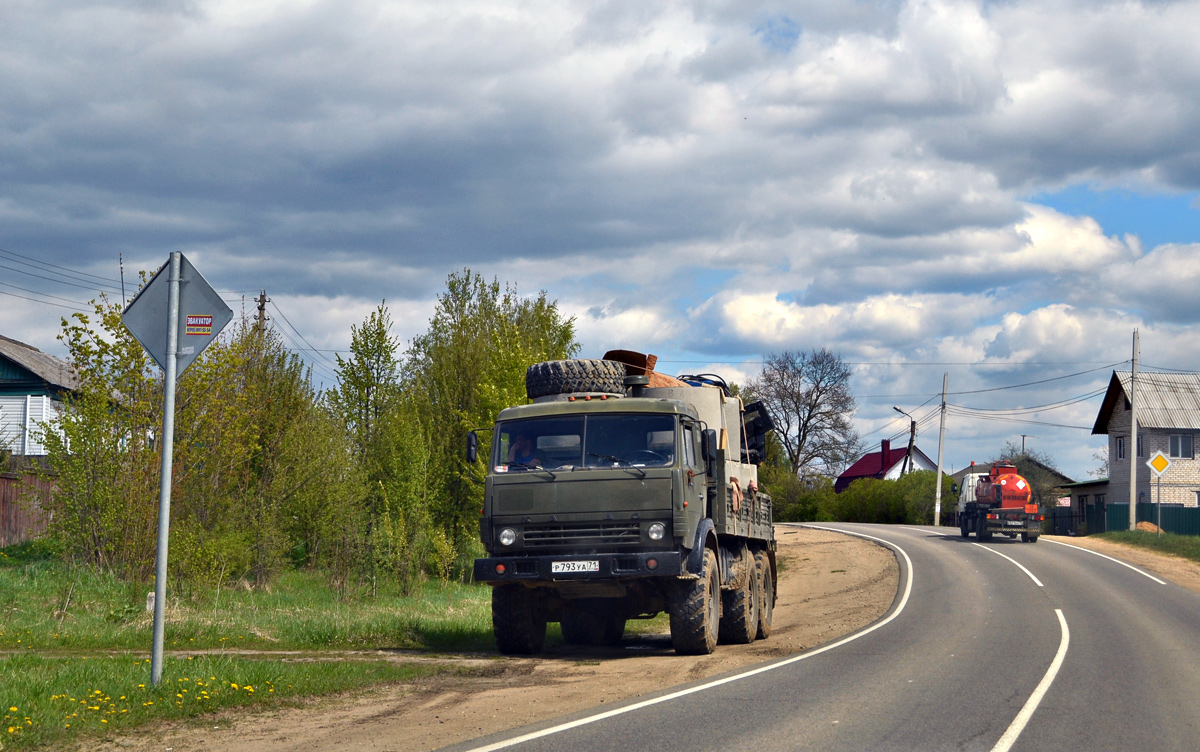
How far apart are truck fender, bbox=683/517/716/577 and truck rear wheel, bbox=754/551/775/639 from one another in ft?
11.9

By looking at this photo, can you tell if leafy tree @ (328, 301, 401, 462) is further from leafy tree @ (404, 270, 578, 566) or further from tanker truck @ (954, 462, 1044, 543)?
tanker truck @ (954, 462, 1044, 543)

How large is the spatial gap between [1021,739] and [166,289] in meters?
7.64

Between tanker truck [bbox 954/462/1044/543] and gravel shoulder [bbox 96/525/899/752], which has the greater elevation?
tanker truck [bbox 954/462/1044/543]

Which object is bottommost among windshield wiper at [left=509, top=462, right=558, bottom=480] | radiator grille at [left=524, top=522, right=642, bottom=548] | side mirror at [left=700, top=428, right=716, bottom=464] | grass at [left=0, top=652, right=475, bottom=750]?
grass at [left=0, top=652, right=475, bottom=750]

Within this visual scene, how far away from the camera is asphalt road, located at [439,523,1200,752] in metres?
7.48

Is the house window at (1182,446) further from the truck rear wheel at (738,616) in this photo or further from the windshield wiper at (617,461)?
the windshield wiper at (617,461)

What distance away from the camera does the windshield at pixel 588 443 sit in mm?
12438

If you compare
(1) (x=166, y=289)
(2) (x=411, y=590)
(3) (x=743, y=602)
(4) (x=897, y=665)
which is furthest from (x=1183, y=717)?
(2) (x=411, y=590)

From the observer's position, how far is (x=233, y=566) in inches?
817

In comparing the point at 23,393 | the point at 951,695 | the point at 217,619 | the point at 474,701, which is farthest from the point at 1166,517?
the point at 23,393

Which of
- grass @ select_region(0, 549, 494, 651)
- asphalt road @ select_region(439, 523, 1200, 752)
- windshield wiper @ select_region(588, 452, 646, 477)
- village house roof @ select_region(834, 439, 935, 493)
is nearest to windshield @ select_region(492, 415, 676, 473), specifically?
windshield wiper @ select_region(588, 452, 646, 477)

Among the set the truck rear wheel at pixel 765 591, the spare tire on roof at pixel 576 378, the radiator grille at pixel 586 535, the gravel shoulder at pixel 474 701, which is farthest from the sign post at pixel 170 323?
the truck rear wheel at pixel 765 591

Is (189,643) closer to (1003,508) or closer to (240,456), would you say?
(240,456)

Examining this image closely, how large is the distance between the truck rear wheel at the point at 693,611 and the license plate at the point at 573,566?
1.14 metres
